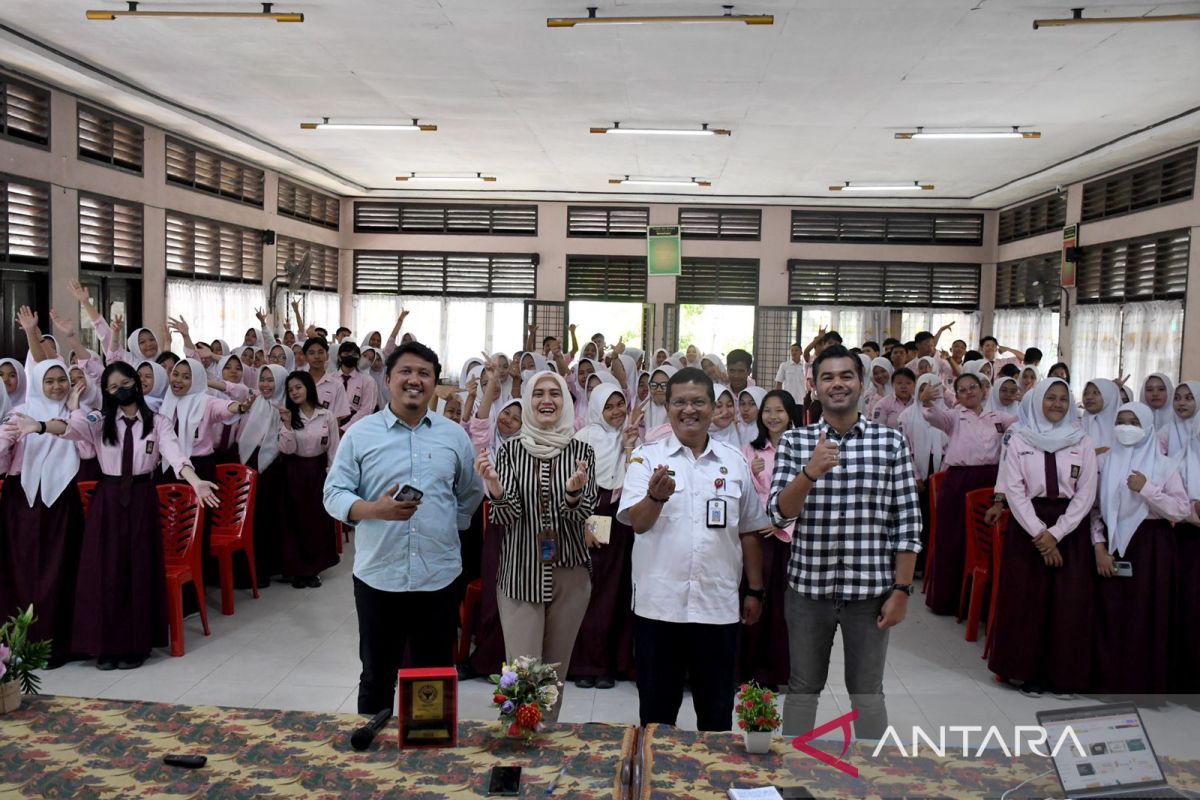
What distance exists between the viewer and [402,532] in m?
3.16

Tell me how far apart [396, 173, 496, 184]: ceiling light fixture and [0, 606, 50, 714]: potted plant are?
43.2ft

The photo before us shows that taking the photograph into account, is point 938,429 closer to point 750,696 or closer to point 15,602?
point 750,696

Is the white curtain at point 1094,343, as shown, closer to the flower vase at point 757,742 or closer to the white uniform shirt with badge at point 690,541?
the white uniform shirt with badge at point 690,541

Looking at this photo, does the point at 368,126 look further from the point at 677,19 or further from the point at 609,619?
the point at 609,619

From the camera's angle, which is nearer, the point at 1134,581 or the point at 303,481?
the point at 1134,581

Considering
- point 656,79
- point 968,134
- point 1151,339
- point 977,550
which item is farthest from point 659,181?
point 977,550

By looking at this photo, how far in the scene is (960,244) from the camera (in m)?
17.1

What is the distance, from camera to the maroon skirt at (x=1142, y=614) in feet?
15.5

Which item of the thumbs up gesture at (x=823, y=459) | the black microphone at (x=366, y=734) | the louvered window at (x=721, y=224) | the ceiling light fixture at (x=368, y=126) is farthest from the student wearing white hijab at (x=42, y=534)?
the louvered window at (x=721, y=224)

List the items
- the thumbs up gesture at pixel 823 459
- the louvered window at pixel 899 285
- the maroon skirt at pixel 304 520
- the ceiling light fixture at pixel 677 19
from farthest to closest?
1. the louvered window at pixel 899 285
2. the ceiling light fixture at pixel 677 19
3. the maroon skirt at pixel 304 520
4. the thumbs up gesture at pixel 823 459

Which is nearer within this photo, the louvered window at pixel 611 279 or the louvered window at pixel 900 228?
the louvered window at pixel 900 228

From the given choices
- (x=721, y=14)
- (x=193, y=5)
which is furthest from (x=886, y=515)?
(x=193, y=5)

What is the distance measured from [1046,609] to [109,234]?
32.6ft

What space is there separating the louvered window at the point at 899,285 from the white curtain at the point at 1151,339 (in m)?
5.03
